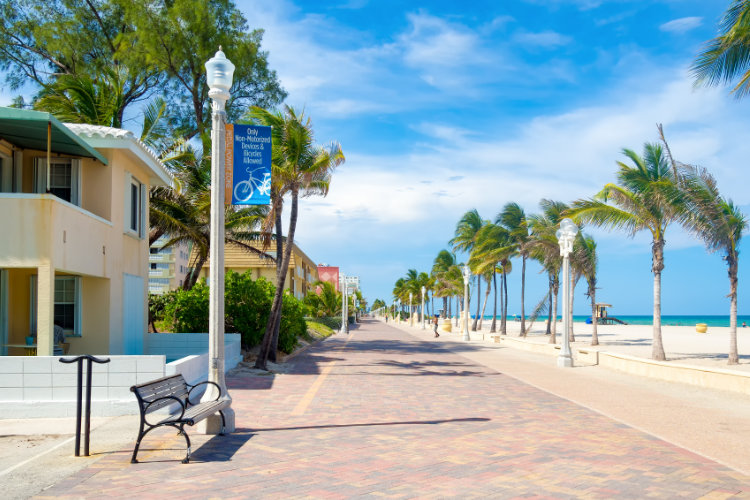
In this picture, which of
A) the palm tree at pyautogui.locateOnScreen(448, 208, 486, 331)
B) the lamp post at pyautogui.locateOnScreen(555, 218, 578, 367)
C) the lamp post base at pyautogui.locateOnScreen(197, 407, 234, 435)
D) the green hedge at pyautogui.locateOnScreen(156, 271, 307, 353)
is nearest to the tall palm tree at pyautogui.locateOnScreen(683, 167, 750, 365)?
the lamp post at pyautogui.locateOnScreen(555, 218, 578, 367)

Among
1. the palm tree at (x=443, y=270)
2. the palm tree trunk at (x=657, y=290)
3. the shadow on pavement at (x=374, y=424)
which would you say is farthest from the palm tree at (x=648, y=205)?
the palm tree at (x=443, y=270)

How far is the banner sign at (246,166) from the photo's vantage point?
9.56 m

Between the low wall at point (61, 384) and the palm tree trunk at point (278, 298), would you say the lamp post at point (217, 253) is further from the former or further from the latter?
the palm tree trunk at point (278, 298)

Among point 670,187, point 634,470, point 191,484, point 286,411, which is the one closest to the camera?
point 191,484

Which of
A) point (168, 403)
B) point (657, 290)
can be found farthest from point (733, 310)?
point (168, 403)

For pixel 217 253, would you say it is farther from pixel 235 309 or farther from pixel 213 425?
pixel 235 309

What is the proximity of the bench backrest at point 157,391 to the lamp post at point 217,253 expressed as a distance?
1.62ft

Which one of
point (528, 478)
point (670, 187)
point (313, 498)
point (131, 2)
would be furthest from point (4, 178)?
point (670, 187)

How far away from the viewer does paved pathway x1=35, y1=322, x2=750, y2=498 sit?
5969 mm

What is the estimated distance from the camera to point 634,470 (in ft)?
22.0

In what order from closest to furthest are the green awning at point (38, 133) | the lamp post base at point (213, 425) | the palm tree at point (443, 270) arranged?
the lamp post base at point (213, 425), the green awning at point (38, 133), the palm tree at point (443, 270)

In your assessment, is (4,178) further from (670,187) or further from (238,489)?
(670,187)

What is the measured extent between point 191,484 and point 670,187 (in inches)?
750

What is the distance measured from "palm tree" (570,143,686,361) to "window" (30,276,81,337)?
54.3 feet
